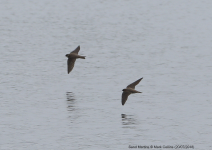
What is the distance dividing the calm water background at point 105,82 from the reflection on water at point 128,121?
0.03 m

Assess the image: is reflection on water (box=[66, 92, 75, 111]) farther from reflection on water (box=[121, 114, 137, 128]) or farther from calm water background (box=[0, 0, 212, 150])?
reflection on water (box=[121, 114, 137, 128])

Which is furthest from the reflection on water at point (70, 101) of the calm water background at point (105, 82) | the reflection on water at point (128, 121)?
the reflection on water at point (128, 121)

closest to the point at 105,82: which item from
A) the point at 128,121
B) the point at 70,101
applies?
the point at 70,101

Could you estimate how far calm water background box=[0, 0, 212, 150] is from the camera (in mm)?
26047

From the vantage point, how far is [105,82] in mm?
36469

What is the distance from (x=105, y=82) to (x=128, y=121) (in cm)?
868

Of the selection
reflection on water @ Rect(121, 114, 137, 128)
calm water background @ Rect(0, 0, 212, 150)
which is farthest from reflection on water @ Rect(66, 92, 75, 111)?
reflection on water @ Rect(121, 114, 137, 128)

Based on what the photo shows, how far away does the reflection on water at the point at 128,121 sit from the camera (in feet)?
89.5

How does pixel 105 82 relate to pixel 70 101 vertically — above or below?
below

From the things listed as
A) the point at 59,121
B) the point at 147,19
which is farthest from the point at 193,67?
the point at 147,19

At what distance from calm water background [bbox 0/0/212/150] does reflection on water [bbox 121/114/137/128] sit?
0.10ft

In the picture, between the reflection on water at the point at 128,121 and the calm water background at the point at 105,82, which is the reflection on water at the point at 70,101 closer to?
the calm water background at the point at 105,82

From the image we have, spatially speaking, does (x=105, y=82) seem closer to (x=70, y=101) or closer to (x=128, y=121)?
(x=70, y=101)

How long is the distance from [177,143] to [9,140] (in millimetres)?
6791
